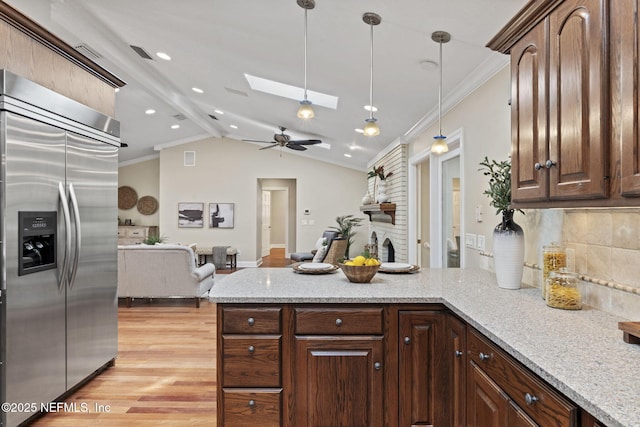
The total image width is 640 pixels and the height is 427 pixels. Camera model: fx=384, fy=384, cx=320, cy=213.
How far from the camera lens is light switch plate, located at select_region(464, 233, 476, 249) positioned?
3.06 m

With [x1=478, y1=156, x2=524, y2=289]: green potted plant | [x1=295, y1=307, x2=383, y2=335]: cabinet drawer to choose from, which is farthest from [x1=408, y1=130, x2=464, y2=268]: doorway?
[x1=295, y1=307, x2=383, y2=335]: cabinet drawer

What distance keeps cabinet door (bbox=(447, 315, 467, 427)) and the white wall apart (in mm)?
7852

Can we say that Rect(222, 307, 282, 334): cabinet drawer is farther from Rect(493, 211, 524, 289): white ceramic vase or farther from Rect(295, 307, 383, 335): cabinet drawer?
Rect(493, 211, 524, 289): white ceramic vase

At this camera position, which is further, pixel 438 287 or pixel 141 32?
pixel 141 32

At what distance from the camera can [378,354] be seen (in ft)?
6.28

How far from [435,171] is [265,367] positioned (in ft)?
10.4

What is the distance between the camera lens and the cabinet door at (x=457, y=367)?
1.71 meters

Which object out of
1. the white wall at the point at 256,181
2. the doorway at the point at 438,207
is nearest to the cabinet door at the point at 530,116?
the doorway at the point at 438,207

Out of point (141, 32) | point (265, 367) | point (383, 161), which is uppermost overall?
point (141, 32)

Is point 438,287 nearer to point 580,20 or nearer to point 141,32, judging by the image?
point 580,20

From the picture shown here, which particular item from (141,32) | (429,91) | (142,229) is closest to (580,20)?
(429,91)

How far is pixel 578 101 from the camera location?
4.40ft

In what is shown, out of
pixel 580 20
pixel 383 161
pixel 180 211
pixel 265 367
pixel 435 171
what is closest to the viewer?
pixel 580 20

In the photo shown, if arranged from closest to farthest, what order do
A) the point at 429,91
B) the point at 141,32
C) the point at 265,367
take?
the point at 265,367
the point at 429,91
the point at 141,32
